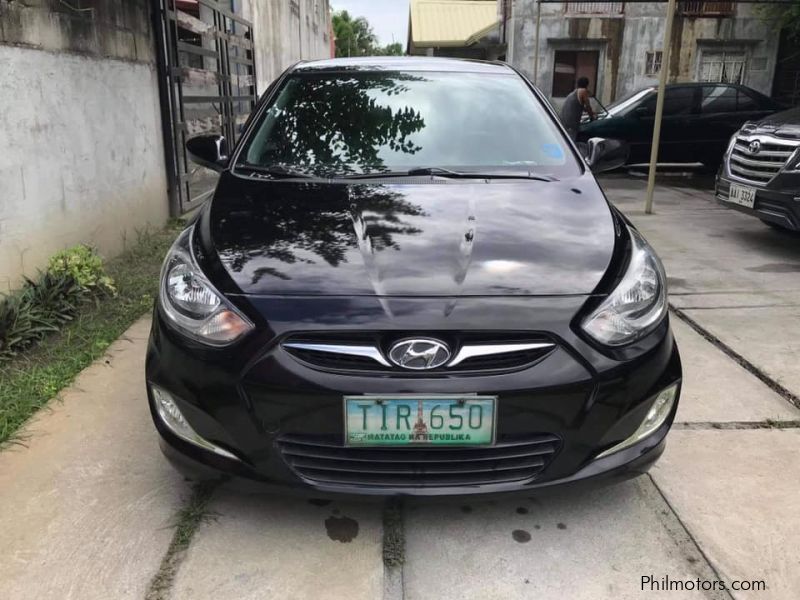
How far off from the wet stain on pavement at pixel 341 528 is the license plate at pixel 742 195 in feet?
15.0

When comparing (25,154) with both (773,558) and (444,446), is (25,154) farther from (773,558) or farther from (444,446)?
(773,558)

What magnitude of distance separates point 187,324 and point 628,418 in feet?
4.27

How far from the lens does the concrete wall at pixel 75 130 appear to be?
3.93 metres

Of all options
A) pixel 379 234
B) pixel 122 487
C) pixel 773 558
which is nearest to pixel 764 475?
pixel 773 558

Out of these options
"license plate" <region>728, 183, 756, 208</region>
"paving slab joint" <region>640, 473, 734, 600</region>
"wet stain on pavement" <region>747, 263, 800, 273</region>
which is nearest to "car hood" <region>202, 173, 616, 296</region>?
"paving slab joint" <region>640, 473, 734, 600</region>

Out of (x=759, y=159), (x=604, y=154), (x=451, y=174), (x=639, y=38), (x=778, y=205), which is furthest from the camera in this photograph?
(x=639, y=38)

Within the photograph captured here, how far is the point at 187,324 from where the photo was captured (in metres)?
2.06

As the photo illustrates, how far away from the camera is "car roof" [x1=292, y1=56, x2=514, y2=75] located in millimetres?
3539

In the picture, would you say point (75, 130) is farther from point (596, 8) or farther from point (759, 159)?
point (596, 8)

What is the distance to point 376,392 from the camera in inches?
73.6

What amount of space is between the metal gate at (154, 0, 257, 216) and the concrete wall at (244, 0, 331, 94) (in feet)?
8.96

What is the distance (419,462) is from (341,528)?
1.41ft

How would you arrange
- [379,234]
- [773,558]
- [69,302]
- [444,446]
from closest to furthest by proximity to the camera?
[444,446] → [773,558] → [379,234] → [69,302]

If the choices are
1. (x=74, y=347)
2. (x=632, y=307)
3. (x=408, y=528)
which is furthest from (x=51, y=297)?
(x=632, y=307)
